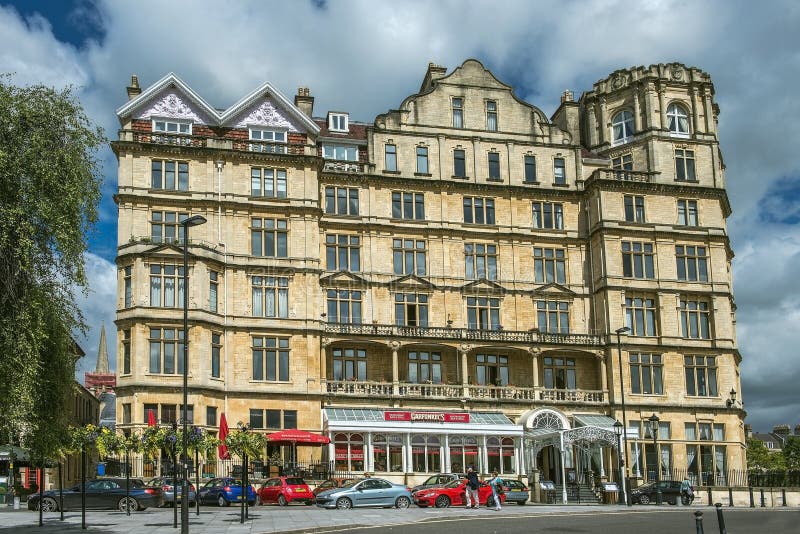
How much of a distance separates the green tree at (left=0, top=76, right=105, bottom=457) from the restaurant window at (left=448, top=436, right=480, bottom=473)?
30888 millimetres

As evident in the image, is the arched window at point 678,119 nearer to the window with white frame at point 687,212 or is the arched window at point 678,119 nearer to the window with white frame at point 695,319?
the window with white frame at point 687,212

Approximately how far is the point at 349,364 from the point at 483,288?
9.40m

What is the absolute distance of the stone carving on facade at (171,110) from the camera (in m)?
55.9

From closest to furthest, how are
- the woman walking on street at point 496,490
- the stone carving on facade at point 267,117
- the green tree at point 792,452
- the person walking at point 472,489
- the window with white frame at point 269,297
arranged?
the woman walking on street at point 496,490 → the person walking at point 472,489 → the window with white frame at point 269,297 → the stone carving on facade at point 267,117 → the green tree at point 792,452

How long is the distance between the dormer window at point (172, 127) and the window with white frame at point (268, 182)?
459 cm

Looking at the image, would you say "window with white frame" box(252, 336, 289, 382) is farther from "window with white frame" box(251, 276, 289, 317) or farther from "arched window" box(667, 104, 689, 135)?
"arched window" box(667, 104, 689, 135)

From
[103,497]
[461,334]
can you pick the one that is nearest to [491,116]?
[461,334]

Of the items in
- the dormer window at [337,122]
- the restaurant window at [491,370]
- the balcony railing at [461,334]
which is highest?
the dormer window at [337,122]

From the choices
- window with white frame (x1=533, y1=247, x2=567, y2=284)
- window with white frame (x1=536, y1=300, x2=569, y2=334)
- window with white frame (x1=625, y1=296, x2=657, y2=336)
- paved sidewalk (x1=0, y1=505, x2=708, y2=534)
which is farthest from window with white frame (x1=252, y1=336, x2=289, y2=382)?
window with white frame (x1=625, y1=296, x2=657, y2=336)

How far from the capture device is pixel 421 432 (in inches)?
2082

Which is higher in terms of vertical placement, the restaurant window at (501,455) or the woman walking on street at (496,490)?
the restaurant window at (501,455)

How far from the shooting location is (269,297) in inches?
2167

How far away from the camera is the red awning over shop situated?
1974 inches

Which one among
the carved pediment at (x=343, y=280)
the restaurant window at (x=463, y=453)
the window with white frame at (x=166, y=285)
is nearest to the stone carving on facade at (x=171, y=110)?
the window with white frame at (x=166, y=285)
